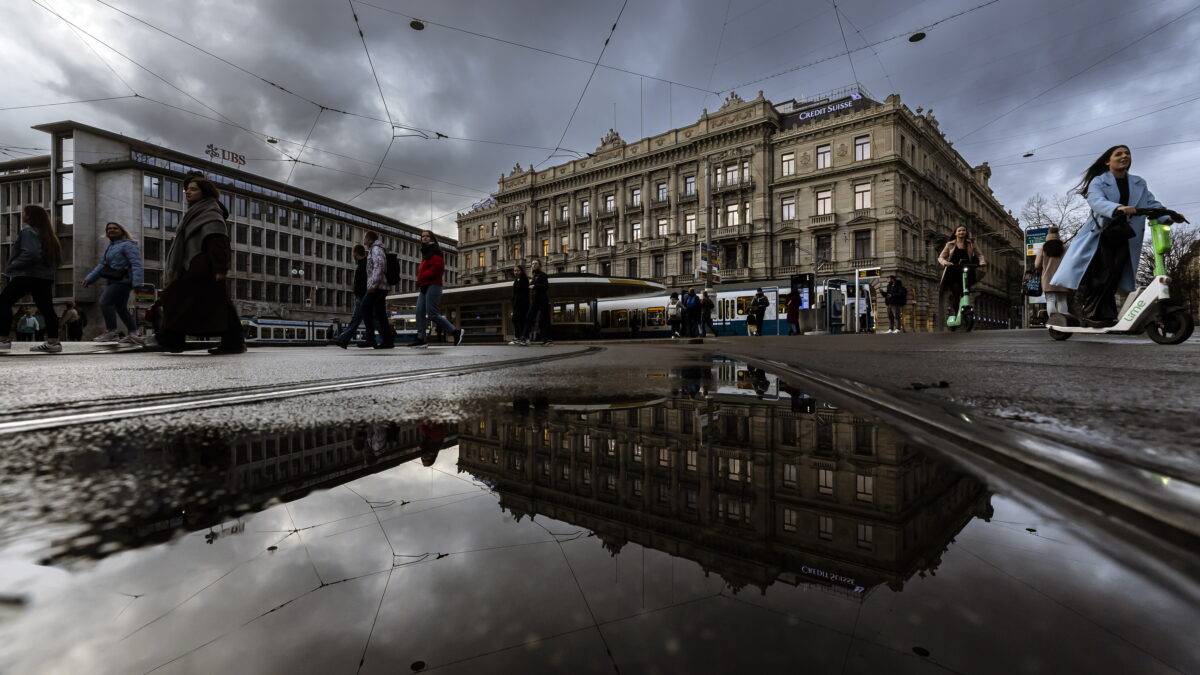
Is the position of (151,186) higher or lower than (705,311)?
higher

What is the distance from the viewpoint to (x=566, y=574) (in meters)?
0.48

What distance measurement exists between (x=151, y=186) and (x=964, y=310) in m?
55.6

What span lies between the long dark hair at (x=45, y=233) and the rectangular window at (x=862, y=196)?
33.1 m

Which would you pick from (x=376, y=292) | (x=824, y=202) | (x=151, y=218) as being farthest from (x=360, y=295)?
(x=151, y=218)

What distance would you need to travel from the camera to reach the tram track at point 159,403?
1.26m

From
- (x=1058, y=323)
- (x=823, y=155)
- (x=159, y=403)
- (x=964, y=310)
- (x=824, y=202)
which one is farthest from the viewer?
(x=823, y=155)

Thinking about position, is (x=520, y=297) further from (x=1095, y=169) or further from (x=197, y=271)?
(x=1095, y=169)

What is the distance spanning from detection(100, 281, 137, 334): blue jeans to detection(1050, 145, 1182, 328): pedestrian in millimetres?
9765

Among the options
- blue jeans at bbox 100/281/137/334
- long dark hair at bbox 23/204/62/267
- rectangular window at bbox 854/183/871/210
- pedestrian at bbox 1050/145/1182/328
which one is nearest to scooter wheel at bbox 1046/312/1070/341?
pedestrian at bbox 1050/145/1182/328

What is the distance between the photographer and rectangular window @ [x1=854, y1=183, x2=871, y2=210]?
29.9 m

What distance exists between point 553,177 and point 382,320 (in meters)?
38.1

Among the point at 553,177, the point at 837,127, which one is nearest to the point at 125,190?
the point at 553,177

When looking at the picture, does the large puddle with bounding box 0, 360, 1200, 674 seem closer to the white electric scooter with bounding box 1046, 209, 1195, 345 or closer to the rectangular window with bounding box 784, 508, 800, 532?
the rectangular window with bounding box 784, 508, 800, 532

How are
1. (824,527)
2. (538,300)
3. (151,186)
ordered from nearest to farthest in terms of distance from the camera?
1. (824,527)
2. (538,300)
3. (151,186)
